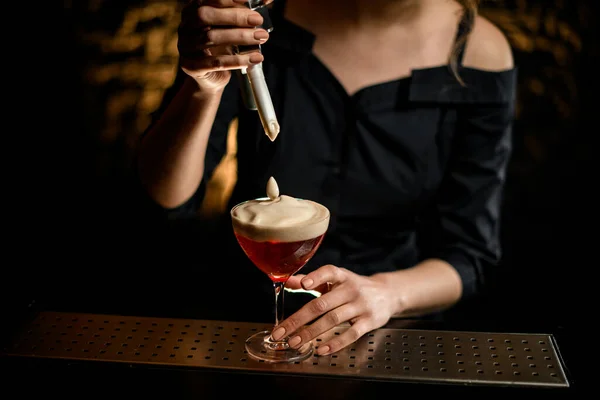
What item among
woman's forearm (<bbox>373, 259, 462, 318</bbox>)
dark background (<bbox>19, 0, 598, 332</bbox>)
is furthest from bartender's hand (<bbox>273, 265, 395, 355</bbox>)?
dark background (<bbox>19, 0, 598, 332</bbox>)

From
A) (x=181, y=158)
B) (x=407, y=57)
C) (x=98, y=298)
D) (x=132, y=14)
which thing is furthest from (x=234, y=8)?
(x=132, y=14)

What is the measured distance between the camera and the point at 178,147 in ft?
5.58

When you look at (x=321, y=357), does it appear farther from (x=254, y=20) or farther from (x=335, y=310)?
(x=254, y=20)

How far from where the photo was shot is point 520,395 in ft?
3.77

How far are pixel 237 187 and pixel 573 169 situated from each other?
1.59 metres

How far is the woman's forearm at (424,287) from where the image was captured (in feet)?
5.44

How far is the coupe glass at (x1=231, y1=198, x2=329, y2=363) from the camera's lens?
3.94 ft

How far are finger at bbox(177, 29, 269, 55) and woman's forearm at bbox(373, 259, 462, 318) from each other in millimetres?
712

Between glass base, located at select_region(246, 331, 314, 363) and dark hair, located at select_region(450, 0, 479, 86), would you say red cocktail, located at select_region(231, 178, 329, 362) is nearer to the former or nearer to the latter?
glass base, located at select_region(246, 331, 314, 363)

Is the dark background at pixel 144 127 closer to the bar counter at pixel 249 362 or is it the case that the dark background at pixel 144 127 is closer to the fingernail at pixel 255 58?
the bar counter at pixel 249 362

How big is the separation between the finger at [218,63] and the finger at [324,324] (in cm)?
54

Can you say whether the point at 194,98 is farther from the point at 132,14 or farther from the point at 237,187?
the point at 132,14

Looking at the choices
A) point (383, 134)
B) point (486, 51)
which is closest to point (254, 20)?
point (383, 134)

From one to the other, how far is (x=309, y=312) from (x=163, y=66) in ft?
5.72
